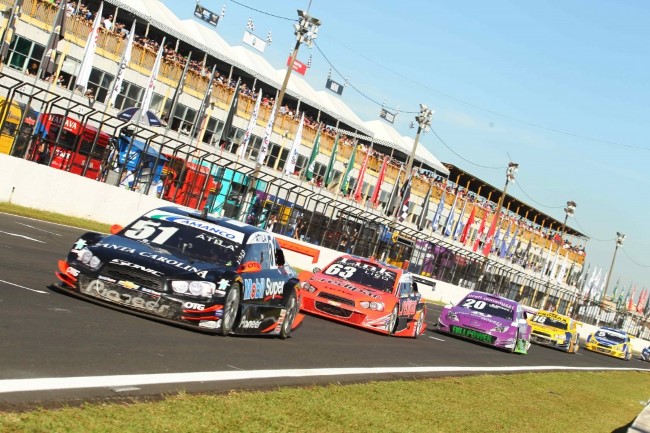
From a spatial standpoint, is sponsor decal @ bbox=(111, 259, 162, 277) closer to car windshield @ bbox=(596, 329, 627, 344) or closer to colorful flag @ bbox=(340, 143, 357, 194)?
car windshield @ bbox=(596, 329, 627, 344)

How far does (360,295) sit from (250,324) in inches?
277

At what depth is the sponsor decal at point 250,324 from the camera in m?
13.2

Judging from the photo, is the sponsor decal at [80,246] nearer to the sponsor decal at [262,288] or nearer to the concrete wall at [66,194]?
the sponsor decal at [262,288]

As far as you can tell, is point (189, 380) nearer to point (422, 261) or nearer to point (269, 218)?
point (269, 218)

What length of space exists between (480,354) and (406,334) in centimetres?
224

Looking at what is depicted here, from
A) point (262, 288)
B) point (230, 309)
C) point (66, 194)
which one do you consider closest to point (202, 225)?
point (262, 288)

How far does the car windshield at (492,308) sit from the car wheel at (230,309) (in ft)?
46.7

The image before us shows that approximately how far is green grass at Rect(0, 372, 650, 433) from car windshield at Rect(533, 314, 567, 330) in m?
15.8

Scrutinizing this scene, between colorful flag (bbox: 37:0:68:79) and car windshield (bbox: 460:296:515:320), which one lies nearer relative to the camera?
car windshield (bbox: 460:296:515:320)

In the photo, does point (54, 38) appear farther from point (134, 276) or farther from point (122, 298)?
point (134, 276)

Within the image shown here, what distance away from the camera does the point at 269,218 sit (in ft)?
123

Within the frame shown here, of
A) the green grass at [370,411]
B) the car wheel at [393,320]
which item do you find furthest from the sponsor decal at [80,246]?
the car wheel at [393,320]

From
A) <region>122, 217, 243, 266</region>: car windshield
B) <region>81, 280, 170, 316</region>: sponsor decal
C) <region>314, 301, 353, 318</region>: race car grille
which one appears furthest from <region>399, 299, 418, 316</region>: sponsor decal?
<region>81, 280, 170, 316</region>: sponsor decal

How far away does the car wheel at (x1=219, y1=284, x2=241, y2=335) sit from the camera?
12.4 m
